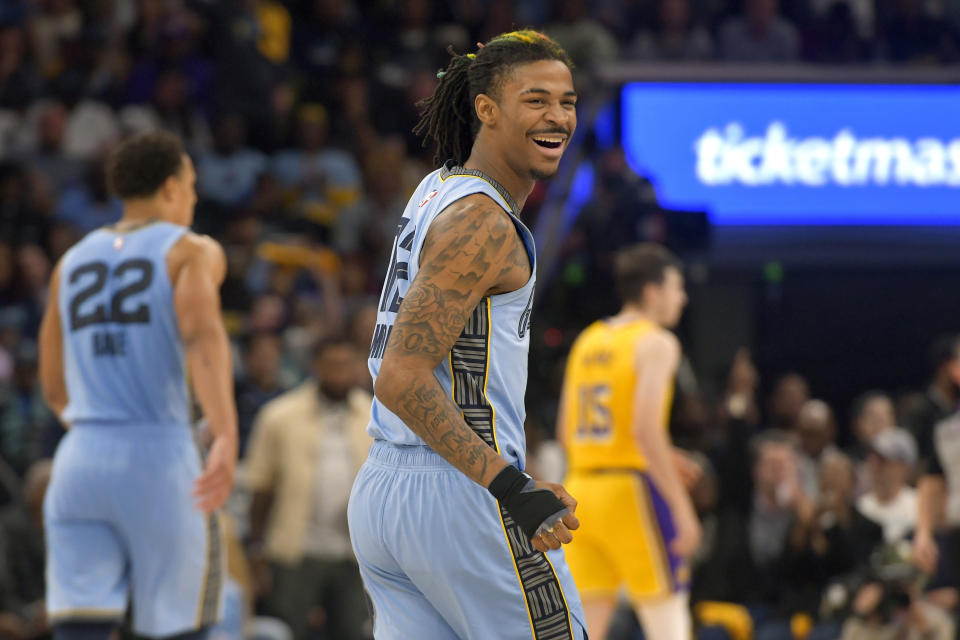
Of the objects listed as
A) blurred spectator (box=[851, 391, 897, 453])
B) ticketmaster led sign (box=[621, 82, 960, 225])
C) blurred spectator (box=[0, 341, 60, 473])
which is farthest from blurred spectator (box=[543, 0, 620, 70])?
blurred spectator (box=[0, 341, 60, 473])

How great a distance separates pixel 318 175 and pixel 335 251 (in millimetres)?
762

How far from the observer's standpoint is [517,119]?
285 cm

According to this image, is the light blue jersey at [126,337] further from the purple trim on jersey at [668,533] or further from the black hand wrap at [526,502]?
the purple trim on jersey at [668,533]

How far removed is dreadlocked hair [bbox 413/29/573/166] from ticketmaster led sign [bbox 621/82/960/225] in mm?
6987

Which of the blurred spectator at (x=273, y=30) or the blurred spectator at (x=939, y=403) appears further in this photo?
the blurred spectator at (x=273, y=30)

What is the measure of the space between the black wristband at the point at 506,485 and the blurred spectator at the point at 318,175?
27.0ft

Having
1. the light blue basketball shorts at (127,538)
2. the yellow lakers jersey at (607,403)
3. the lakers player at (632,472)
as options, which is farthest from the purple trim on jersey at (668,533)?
the light blue basketball shorts at (127,538)

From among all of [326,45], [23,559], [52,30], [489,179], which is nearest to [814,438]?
[23,559]

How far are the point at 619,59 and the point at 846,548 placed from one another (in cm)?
541

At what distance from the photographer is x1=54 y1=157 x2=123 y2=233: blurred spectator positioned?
9805 mm

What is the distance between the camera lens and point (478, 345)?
2.75 metres

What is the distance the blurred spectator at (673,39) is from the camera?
12084 millimetres

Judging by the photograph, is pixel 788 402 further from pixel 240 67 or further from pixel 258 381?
pixel 240 67

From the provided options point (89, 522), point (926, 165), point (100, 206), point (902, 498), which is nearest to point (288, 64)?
point (100, 206)
